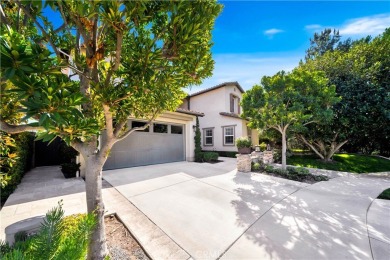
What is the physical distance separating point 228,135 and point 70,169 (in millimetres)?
11923

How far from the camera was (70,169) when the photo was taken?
7234 millimetres

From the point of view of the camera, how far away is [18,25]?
206 cm

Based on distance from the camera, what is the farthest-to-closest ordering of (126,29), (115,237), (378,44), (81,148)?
(378,44)
(115,237)
(81,148)
(126,29)

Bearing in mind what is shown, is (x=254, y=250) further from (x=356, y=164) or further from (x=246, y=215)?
(x=356, y=164)

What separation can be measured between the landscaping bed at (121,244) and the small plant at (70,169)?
4939 millimetres

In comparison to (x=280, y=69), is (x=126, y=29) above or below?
below

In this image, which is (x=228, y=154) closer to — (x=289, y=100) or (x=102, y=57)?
(x=289, y=100)

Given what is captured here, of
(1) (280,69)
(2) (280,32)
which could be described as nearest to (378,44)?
(1) (280,69)

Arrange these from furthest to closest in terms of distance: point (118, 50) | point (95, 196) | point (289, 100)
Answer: point (289, 100)
point (95, 196)
point (118, 50)

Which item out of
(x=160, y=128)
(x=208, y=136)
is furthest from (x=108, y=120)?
(x=208, y=136)

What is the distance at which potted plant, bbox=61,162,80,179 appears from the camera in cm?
722

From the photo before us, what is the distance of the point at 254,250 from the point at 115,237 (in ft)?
8.60

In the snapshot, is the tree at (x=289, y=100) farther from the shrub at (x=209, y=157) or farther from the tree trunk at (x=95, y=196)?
the tree trunk at (x=95, y=196)

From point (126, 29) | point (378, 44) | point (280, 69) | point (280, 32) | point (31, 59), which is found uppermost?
point (378, 44)
